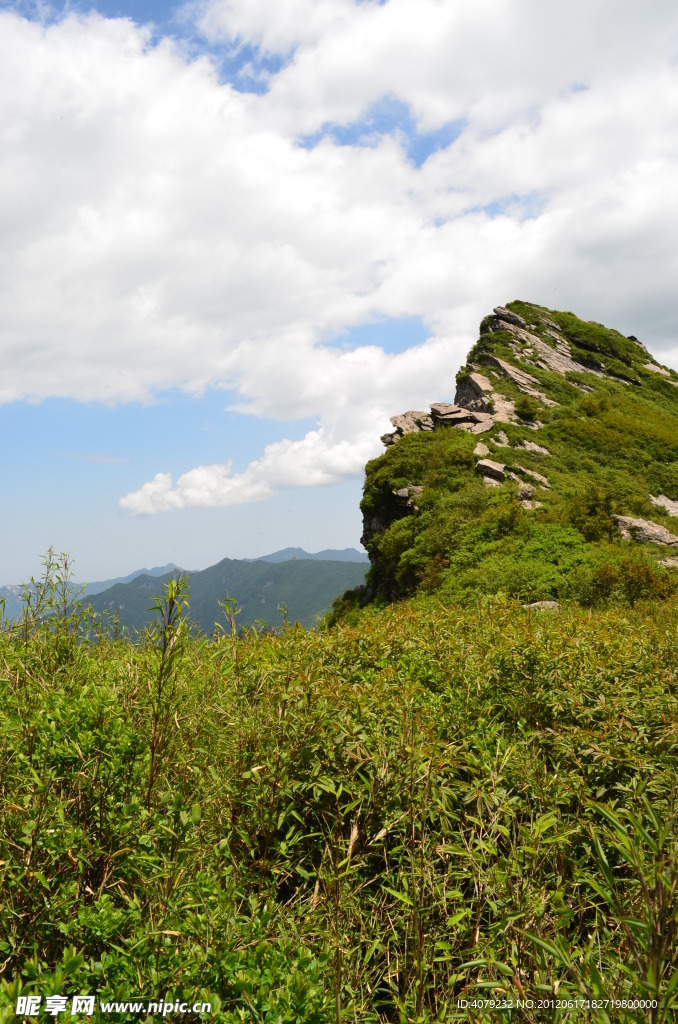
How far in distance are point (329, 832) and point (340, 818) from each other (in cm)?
29

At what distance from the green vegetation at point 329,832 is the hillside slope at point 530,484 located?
12784 mm

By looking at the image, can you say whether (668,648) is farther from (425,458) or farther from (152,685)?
(425,458)

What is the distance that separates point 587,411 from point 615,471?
8465 mm

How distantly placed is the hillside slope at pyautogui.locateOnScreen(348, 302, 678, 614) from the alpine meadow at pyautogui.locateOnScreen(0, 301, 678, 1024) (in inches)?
456

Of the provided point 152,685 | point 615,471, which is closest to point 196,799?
point 152,685

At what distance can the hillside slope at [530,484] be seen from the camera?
1919cm

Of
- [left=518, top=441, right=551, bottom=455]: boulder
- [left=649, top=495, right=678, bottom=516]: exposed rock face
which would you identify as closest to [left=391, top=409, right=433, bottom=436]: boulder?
[left=518, top=441, right=551, bottom=455]: boulder

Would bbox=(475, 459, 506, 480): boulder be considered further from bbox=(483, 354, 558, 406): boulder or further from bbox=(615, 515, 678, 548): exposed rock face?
bbox=(483, 354, 558, 406): boulder

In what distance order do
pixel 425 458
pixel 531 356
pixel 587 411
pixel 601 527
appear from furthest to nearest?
pixel 531 356
pixel 587 411
pixel 425 458
pixel 601 527

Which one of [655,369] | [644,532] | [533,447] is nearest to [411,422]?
[533,447]

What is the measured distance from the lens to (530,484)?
86.7ft

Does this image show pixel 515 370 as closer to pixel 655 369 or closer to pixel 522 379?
pixel 522 379

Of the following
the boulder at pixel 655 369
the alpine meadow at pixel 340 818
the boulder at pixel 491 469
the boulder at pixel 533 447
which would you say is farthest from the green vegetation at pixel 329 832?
the boulder at pixel 655 369

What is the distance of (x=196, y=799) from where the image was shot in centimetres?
387
